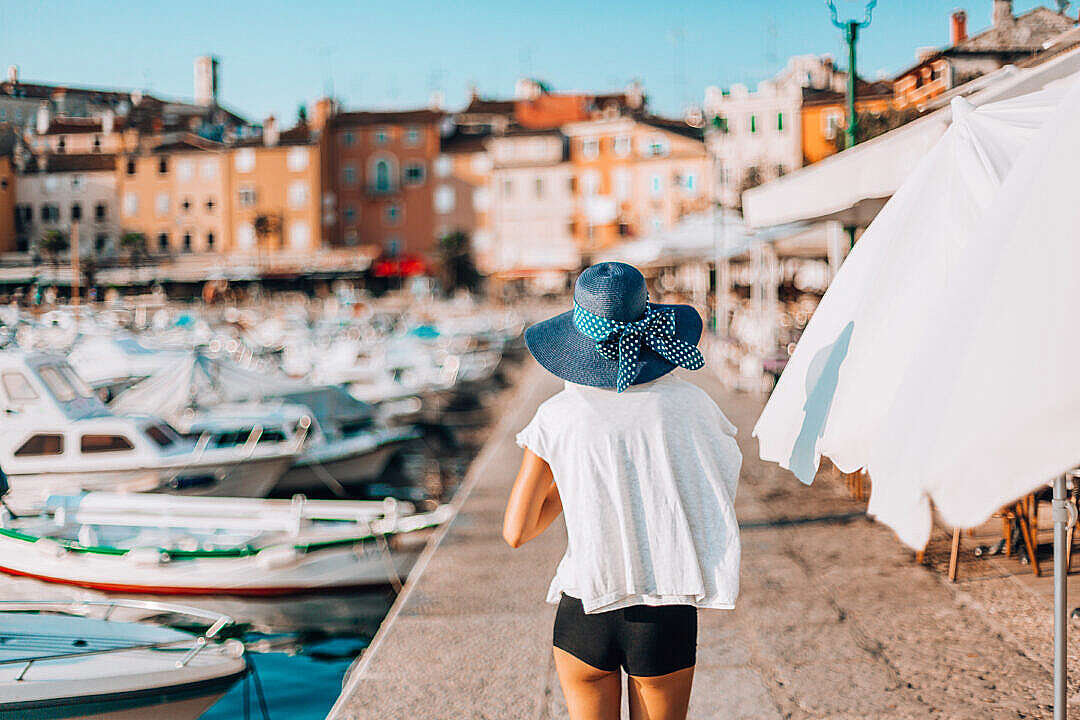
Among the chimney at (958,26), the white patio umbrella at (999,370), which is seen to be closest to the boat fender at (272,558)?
the white patio umbrella at (999,370)

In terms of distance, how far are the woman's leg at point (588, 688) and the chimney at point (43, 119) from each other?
8.71 metres

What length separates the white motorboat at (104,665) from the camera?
169 inches

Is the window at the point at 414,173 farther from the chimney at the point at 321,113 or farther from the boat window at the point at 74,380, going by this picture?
the boat window at the point at 74,380

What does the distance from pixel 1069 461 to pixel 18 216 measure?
10097 millimetres

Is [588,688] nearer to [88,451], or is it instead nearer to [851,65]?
[851,65]

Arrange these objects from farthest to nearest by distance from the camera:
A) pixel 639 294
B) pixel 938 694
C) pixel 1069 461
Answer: pixel 938 694 < pixel 639 294 < pixel 1069 461

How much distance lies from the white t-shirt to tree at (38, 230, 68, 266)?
923 centimetres

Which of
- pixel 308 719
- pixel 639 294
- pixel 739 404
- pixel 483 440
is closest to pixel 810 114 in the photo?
pixel 739 404

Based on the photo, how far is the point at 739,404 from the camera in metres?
14.8

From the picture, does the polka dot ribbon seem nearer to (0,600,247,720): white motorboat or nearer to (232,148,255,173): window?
(0,600,247,720): white motorboat

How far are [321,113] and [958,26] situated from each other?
2589 inches

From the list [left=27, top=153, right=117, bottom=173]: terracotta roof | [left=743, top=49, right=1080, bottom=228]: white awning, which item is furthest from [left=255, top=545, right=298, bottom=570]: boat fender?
[left=743, top=49, right=1080, bottom=228]: white awning

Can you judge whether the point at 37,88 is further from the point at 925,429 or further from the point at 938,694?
the point at 925,429

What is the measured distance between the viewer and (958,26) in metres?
11.3
